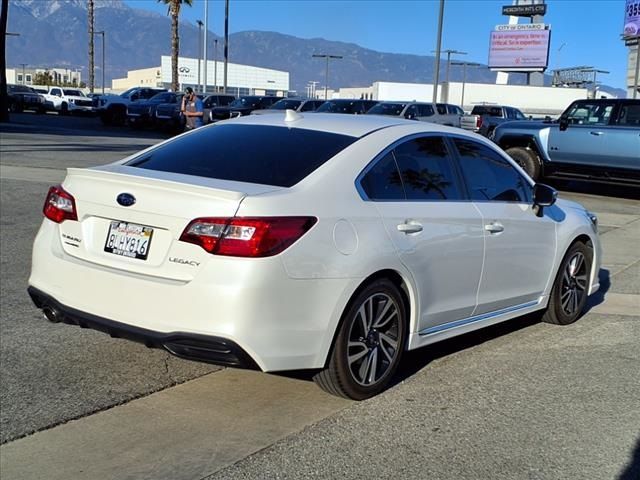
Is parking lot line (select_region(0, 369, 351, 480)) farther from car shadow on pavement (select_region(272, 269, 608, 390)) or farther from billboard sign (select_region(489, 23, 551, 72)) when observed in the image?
billboard sign (select_region(489, 23, 551, 72))

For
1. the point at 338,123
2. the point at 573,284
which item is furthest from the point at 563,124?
the point at 338,123

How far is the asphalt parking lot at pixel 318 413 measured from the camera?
12.4 ft

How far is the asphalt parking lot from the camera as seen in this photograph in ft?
12.4

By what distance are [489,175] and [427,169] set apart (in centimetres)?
76

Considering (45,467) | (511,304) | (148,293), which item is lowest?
(45,467)

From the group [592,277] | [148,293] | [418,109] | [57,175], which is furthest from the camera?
[418,109]

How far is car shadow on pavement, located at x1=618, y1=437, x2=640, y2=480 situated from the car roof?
2.38 m

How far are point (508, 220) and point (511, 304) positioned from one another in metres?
0.65

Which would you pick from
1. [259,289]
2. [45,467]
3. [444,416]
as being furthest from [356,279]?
[45,467]

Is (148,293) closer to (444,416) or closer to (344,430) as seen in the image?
(344,430)

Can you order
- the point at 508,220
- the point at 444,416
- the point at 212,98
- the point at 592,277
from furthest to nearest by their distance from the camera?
1. the point at 212,98
2. the point at 592,277
3. the point at 508,220
4. the point at 444,416

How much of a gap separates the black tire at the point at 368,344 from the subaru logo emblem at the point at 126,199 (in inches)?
52.1

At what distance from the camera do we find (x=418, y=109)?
28875 millimetres

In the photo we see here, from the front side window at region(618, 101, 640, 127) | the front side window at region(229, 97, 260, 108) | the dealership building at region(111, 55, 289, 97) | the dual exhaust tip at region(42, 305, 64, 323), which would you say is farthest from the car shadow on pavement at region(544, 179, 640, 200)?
the dealership building at region(111, 55, 289, 97)
